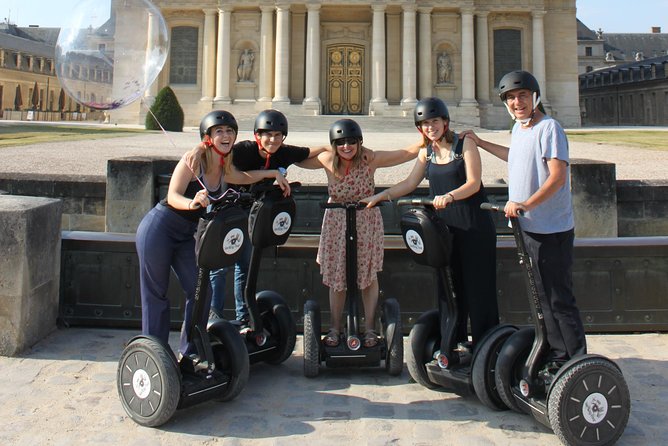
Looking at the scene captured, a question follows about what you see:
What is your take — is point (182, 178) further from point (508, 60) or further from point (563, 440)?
point (508, 60)

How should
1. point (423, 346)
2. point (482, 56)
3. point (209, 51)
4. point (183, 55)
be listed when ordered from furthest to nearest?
point (183, 55), point (209, 51), point (482, 56), point (423, 346)

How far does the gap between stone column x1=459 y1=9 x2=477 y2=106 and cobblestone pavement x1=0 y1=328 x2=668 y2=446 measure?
34.8m

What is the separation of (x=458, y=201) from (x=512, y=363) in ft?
3.85

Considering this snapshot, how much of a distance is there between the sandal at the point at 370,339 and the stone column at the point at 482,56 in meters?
36.8

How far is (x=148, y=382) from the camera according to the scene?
3943mm

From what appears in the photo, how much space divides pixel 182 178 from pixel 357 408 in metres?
2.05

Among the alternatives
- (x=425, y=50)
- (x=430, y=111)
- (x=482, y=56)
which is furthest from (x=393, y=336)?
(x=482, y=56)

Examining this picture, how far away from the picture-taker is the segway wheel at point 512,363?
13.0 feet

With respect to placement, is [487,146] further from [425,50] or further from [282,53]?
[425,50]

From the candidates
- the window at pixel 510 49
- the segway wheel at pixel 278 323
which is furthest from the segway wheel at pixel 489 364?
the window at pixel 510 49

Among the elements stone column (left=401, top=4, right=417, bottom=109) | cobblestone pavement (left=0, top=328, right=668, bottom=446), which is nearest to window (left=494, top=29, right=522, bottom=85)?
stone column (left=401, top=4, right=417, bottom=109)

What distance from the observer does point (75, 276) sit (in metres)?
6.28

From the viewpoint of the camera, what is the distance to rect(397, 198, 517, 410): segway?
4102mm

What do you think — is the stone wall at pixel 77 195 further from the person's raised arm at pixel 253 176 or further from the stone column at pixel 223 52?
the stone column at pixel 223 52
